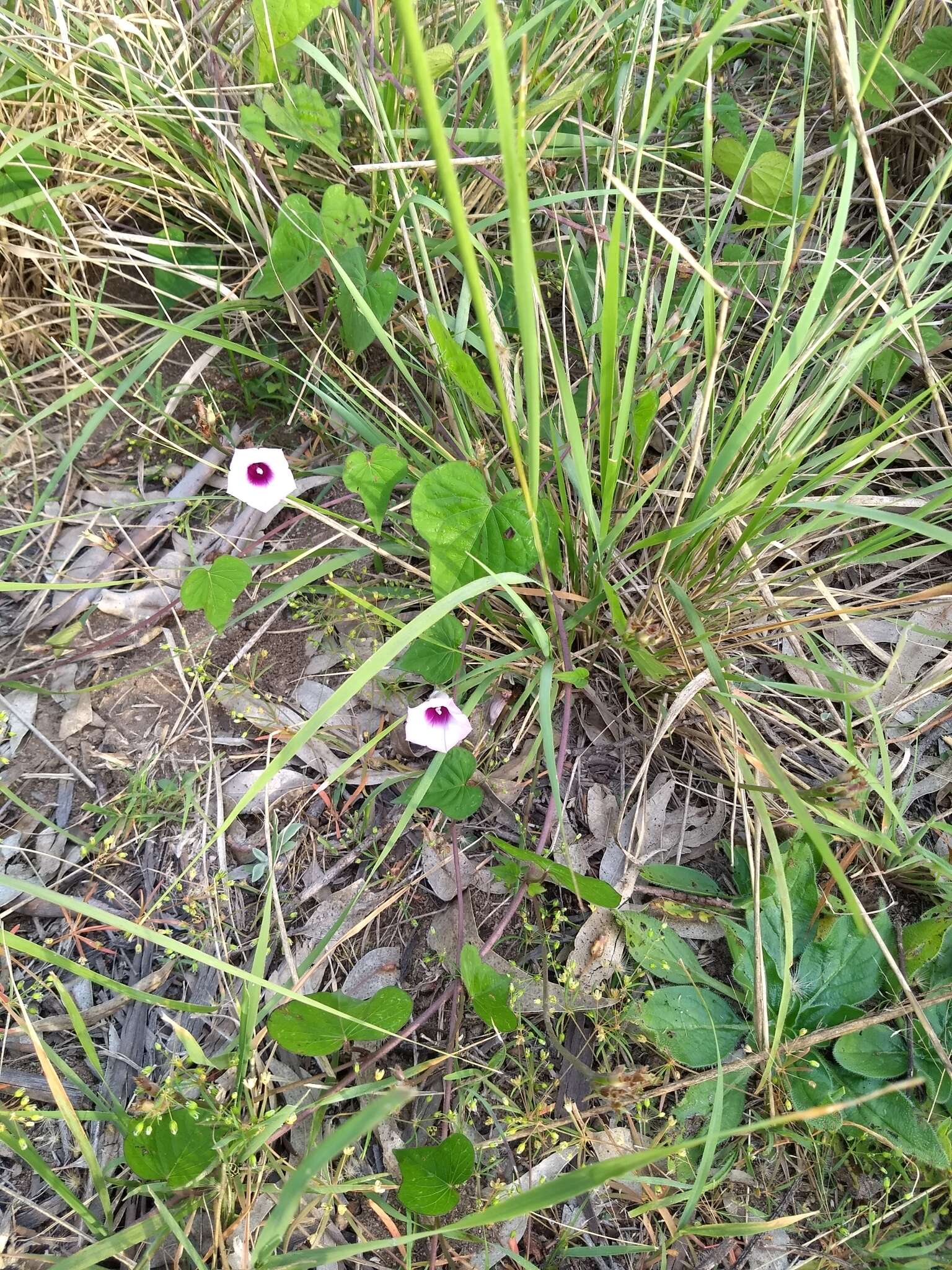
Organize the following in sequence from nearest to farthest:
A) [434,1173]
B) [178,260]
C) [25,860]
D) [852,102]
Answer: [852,102], [434,1173], [25,860], [178,260]

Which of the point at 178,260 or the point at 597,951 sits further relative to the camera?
the point at 178,260

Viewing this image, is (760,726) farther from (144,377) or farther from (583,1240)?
(144,377)

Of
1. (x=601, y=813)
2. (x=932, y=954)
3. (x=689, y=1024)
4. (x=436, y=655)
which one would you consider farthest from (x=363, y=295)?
(x=932, y=954)

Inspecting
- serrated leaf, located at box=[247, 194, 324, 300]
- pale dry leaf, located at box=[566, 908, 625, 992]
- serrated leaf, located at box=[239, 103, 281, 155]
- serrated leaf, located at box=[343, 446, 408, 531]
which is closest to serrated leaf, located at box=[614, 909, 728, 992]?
pale dry leaf, located at box=[566, 908, 625, 992]

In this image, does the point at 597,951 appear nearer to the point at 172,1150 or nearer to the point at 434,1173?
the point at 434,1173

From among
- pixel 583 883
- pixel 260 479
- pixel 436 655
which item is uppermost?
pixel 260 479

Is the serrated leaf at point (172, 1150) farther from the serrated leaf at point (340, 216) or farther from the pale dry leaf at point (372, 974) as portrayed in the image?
the serrated leaf at point (340, 216)

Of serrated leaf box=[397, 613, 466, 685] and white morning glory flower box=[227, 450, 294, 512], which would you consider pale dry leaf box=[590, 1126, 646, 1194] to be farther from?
white morning glory flower box=[227, 450, 294, 512]
